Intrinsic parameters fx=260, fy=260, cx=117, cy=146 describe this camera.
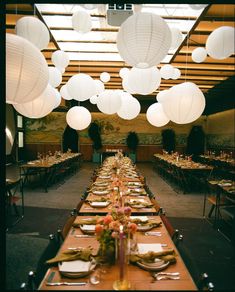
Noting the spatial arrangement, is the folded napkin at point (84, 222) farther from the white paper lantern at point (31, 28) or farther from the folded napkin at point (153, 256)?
the white paper lantern at point (31, 28)

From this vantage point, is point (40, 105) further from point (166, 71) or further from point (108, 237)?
point (166, 71)

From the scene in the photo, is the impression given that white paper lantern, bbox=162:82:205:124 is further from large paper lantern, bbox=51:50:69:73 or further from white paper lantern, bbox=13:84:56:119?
large paper lantern, bbox=51:50:69:73

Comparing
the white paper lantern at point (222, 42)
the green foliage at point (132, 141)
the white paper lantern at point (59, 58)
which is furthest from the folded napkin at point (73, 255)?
the green foliage at point (132, 141)

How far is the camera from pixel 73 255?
6.41 ft

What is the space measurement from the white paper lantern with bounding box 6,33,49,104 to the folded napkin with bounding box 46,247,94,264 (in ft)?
3.82

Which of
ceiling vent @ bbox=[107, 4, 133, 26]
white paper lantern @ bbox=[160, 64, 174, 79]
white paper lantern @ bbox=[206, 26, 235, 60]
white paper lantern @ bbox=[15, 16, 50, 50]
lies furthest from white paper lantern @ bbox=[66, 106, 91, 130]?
white paper lantern @ bbox=[206, 26, 235, 60]

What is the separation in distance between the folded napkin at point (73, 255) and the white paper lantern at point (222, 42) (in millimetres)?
2022

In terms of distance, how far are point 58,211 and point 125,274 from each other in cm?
455

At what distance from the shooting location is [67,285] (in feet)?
5.32

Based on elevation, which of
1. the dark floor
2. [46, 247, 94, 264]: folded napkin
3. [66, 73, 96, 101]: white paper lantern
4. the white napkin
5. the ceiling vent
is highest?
the ceiling vent

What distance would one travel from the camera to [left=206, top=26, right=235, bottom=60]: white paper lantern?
232 centimetres

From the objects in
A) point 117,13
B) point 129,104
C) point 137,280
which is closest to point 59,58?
point 117,13

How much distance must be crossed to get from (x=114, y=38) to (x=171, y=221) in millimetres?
4525

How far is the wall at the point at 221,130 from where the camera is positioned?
12.7 m
